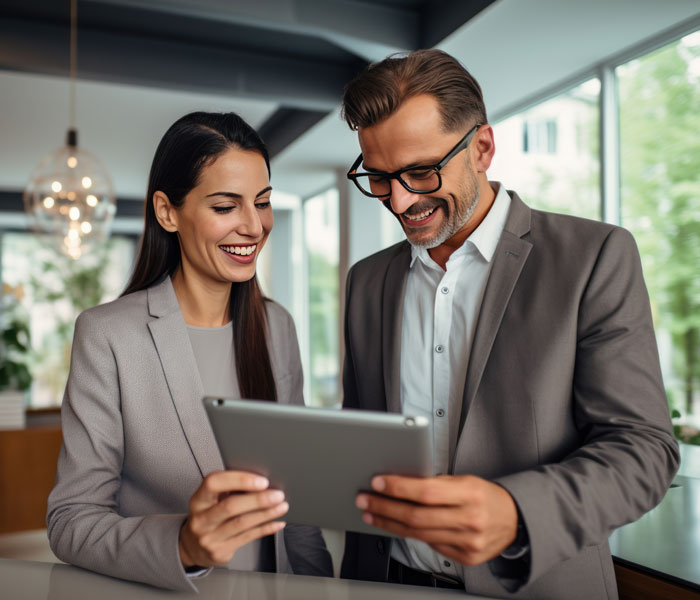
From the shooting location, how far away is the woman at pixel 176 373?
1145 millimetres

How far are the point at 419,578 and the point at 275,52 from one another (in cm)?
428

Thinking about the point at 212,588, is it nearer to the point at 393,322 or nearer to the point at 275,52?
the point at 393,322

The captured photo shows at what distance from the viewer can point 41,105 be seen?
5695 millimetres

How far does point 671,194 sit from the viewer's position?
3271mm

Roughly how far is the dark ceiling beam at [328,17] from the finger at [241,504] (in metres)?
3.02

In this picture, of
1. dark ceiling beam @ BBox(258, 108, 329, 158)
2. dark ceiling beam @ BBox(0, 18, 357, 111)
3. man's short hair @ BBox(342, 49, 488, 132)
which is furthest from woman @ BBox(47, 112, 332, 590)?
dark ceiling beam @ BBox(258, 108, 329, 158)

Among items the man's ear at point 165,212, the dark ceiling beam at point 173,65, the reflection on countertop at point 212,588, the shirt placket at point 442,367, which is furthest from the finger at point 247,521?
the dark ceiling beam at point 173,65

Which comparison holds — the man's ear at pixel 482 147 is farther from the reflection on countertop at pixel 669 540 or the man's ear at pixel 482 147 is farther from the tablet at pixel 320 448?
the reflection on countertop at pixel 669 540

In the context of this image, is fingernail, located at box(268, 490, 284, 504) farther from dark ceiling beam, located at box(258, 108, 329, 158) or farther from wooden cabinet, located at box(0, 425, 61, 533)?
dark ceiling beam, located at box(258, 108, 329, 158)

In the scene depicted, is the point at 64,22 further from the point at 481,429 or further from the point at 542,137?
Answer: the point at 481,429

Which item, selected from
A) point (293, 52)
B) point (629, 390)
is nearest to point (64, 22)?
point (293, 52)

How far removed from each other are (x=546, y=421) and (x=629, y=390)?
167mm

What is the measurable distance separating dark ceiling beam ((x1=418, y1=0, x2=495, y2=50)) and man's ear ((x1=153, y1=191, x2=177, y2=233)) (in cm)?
221

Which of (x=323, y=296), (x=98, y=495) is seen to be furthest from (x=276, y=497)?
(x=323, y=296)
